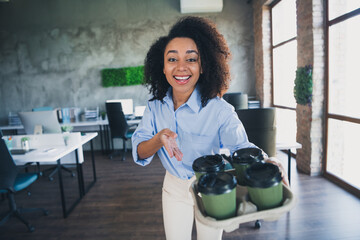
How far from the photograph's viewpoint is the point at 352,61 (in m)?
2.89

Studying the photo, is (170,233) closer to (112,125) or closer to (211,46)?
(211,46)

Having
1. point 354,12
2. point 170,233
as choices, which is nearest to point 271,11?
point 354,12

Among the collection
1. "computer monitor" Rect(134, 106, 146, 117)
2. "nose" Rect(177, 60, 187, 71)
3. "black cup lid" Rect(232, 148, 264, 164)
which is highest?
"nose" Rect(177, 60, 187, 71)

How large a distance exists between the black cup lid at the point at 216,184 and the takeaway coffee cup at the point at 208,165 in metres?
0.05

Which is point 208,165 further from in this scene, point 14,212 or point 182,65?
point 14,212

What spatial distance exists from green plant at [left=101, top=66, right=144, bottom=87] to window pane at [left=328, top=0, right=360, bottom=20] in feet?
12.5

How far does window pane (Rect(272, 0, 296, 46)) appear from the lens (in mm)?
4211

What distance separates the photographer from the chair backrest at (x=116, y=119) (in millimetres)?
4480

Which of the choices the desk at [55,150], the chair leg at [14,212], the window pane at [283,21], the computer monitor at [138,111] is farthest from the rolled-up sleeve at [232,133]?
the computer monitor at [138,111]

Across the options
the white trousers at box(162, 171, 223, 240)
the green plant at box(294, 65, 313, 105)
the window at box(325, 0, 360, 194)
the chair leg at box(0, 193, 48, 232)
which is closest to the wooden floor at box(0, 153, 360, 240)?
the chair leg at box(0, 193, 48, 232)

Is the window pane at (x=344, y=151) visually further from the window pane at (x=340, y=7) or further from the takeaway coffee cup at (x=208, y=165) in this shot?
the takeaway coffee cup at (x=208, y=165)

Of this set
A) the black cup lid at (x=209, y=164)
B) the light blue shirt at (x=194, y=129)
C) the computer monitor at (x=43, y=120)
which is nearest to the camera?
the black cup lid at (x=209, y=164)

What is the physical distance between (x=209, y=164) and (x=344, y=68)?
124 inches

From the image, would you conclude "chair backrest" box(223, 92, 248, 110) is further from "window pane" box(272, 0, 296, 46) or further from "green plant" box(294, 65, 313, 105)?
"window pane" box(272, 0, 296, 46)
